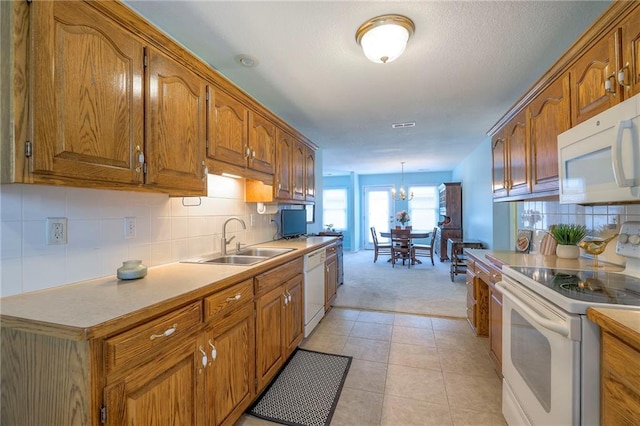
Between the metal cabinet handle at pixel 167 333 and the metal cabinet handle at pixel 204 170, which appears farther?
the metal cabinet handle at pixel 204 170

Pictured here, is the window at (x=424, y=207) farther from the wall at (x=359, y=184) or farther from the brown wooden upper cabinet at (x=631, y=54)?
the brown wooden upper cabinet at (x=631, y=54)

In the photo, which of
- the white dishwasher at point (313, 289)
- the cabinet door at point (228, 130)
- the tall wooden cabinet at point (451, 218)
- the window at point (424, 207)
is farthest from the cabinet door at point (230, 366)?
the window at point (424, 207)

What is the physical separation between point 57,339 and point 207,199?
144 cm

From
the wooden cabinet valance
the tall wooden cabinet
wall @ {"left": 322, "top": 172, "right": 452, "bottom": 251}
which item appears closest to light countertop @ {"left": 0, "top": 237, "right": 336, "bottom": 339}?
the wooden cabinet valance

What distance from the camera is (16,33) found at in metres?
0.92

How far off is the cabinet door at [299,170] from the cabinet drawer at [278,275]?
1.02 m

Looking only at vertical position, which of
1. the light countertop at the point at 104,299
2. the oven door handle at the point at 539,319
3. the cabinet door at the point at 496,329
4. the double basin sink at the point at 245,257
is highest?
the light countertop at the point at 104,299

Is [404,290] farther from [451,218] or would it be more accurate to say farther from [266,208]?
[451,218]

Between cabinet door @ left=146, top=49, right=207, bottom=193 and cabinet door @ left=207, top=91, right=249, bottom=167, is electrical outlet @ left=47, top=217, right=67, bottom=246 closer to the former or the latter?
cabinet door @ left=146, top=49, right=207, bottom=193

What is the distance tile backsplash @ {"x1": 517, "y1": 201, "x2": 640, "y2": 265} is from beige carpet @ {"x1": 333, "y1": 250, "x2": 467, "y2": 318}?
4.42 feet

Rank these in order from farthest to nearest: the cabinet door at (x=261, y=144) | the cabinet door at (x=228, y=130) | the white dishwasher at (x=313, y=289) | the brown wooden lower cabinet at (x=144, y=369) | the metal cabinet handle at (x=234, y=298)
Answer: the white dishwasher at (x=313, y=289) < the cabinet door at (x=261, y=144) < the cabinet door at (x=228, y=130) < the metal cabinet handle at (x=234, y=298) < the brown wooden lower cabinet at (x=144, y=369)

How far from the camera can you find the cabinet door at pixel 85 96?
37.9 inches

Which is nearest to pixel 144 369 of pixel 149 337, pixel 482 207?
pixel 149 337

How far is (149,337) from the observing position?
1.00 m
